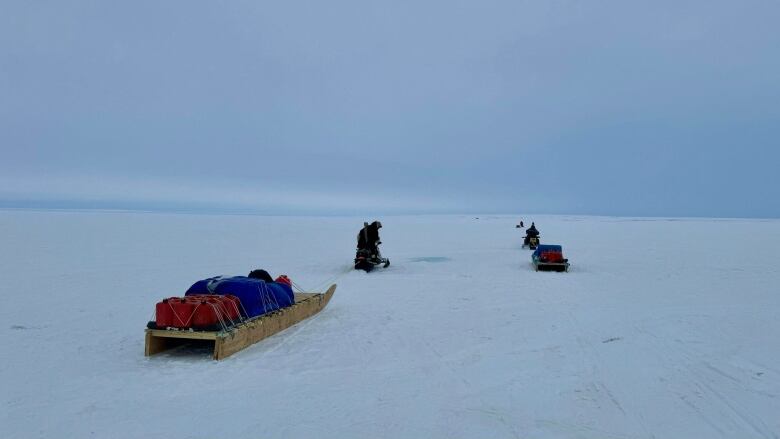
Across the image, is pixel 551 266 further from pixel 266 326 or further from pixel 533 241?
pixel 266 326

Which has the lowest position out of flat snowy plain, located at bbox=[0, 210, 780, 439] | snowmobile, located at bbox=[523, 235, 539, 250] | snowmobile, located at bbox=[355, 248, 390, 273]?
flat snowy plain, located at bbox=[0, 210, 780, 439]

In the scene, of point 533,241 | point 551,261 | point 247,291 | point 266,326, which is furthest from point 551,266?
point 247,291

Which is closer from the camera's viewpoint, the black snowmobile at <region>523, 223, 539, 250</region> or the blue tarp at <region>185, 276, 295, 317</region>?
the blue tarp at <region>185, 276, 295, 317</region>

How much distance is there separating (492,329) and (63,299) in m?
9.32

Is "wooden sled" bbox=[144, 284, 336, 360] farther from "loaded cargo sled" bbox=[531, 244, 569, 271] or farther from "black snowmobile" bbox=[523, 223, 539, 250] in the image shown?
"black snowmobile" bbox=[523, 223, 539, 250]

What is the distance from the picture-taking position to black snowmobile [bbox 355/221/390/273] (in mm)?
17609

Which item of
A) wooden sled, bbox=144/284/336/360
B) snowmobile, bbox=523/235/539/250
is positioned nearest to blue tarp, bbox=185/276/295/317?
wooden sled, bbox=144/284/336/360

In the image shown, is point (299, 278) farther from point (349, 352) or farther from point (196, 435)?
point (196, 435)

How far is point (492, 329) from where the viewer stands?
9.10 meters

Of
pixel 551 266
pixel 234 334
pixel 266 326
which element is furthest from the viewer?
pixel 551 266

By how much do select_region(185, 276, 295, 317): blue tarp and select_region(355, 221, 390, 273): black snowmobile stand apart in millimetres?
8276

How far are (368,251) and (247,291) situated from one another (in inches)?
372

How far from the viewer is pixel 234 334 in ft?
24.5

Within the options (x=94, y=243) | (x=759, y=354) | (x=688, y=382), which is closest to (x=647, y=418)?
(x=688, y=382)
